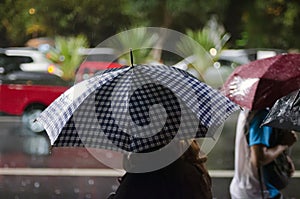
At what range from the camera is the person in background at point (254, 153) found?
4043 mm

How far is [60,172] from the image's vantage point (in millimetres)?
8312

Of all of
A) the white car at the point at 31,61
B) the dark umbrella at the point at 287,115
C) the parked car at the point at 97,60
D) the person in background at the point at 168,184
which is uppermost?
the dark umbrella at the point at 287,115

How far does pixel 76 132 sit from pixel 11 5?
9.94m

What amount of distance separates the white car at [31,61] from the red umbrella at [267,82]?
7.93 meters

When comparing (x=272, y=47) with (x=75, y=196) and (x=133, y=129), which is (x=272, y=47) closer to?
(x=75, y=196)

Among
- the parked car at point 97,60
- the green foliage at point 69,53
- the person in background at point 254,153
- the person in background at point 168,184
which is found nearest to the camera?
the person in background at point 168,184

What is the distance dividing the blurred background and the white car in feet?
0.06

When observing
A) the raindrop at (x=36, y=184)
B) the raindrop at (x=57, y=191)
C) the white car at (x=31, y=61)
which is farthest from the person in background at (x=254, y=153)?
the white car at (x=31, y=61)

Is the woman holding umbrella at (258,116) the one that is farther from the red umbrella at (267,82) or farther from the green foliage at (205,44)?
the green foliage at (205,44)

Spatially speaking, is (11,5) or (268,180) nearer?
(268,180)

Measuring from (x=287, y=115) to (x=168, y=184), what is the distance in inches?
24.9

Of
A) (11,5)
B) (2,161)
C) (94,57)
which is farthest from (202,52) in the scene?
(2,161)

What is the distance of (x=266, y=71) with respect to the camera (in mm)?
3969

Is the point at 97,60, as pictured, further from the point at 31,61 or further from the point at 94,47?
the point at 94,47
